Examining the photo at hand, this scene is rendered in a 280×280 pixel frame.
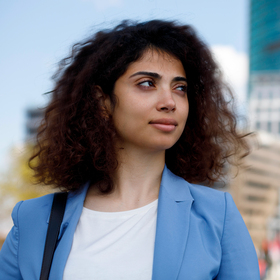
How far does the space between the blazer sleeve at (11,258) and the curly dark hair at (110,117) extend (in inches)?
16.5

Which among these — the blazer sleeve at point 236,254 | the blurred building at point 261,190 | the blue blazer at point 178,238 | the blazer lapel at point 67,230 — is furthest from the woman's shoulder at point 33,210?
the blurred building at point 261,190

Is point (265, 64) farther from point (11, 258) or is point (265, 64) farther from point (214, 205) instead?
point (11, 258)

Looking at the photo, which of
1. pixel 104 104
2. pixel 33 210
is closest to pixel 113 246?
pixel 33 210

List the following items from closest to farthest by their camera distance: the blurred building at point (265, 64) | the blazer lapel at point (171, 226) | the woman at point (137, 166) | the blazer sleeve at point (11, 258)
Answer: the blazer lapel at point (171, 226) → the woman at point (137, 166) → the blazer sleeve at point (11, 258) → the blurred building at point (265, 64)

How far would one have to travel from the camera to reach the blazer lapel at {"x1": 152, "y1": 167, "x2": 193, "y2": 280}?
1634mm

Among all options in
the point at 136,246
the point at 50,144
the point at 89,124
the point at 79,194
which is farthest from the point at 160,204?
the point at 50,144

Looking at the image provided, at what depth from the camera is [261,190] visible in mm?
53438

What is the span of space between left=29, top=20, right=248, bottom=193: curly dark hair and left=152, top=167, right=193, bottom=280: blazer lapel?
31 centimetres

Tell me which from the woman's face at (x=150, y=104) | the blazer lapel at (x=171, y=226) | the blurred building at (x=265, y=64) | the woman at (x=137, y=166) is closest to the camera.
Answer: the blazer lapel at (x=171, y=226)

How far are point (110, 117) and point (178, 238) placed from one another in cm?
82

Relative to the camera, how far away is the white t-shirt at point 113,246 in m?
1.73

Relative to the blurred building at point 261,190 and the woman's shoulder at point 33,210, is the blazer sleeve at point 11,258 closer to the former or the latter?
the woman's shoulder at point 33,210

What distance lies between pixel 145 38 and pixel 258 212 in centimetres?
5681

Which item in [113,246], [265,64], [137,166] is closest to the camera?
[113,246]
